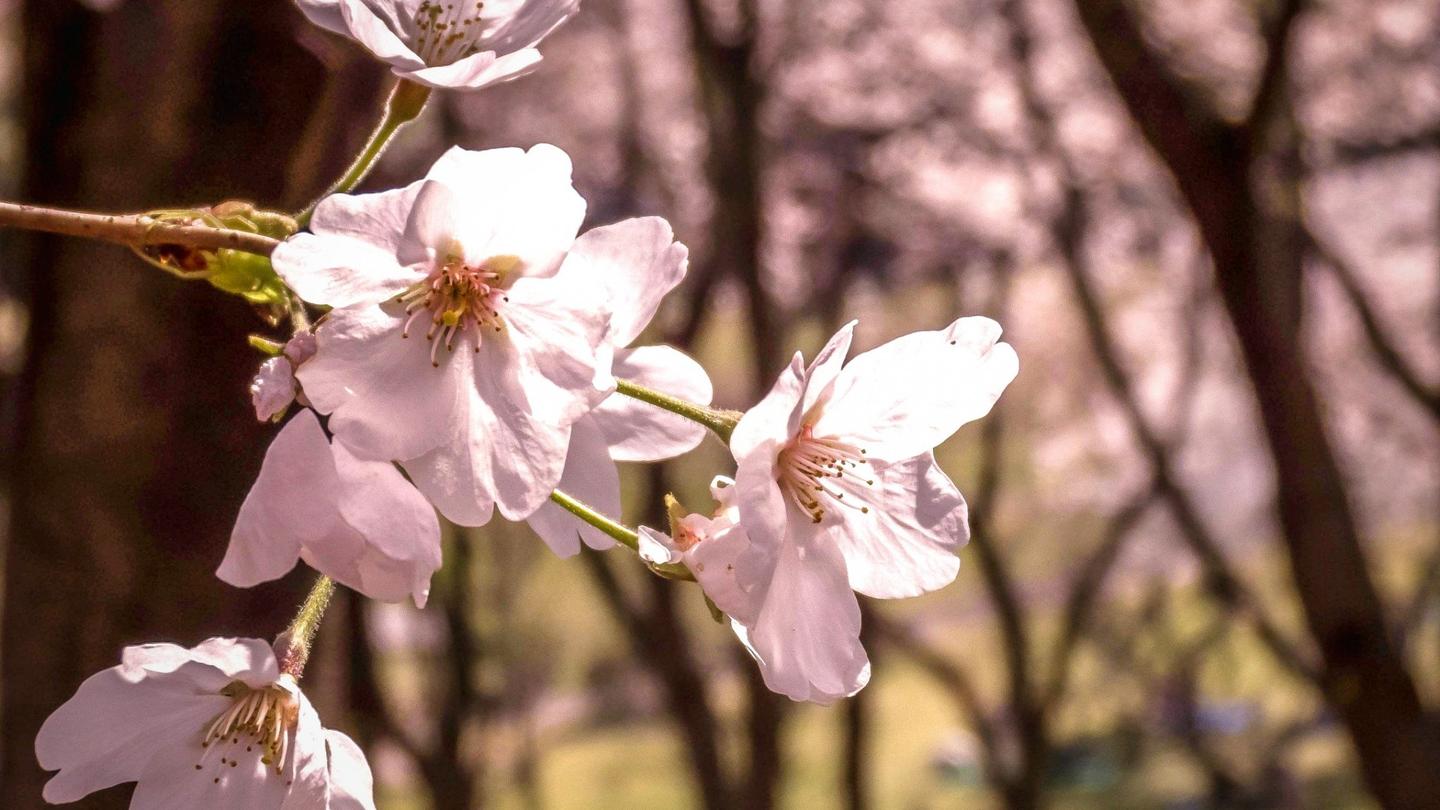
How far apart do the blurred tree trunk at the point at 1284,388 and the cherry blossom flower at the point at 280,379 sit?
→ 224cm

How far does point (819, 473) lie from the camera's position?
3.15 ft

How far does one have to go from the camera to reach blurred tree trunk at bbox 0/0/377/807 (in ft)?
7.35

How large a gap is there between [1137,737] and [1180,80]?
14.1 m

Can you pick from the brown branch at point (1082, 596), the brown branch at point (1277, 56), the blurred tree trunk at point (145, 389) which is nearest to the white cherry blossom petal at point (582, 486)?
the blurred tree trunk at point (145, 389)

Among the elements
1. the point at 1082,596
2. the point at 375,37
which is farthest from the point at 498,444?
the point at 1082,596

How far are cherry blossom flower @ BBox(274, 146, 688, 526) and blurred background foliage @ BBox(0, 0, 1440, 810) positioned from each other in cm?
81

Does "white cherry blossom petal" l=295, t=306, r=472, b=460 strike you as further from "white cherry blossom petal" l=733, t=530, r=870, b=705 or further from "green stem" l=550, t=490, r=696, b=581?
"white cherry blossom petal" l=733, t=530, r=870, b=705

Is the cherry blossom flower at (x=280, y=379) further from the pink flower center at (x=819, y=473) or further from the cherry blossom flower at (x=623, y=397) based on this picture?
the pink flower center at (x=819, y=473)

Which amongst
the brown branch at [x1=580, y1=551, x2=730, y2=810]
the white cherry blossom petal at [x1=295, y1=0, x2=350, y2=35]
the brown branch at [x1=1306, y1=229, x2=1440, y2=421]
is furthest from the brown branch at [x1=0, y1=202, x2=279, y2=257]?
the brown branch at [x1=1306, y1=229, x2=1440, y2=421]

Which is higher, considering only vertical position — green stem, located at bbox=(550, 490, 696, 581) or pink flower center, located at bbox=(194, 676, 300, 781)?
green stem, located at bbox=(550, 490, 696, 581)

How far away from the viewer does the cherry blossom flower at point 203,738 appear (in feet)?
2.77

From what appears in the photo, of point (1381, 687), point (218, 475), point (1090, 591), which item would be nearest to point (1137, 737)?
point (1090, 591)

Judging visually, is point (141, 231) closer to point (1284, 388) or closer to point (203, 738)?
point (203, 738)

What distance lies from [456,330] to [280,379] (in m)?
0.17
